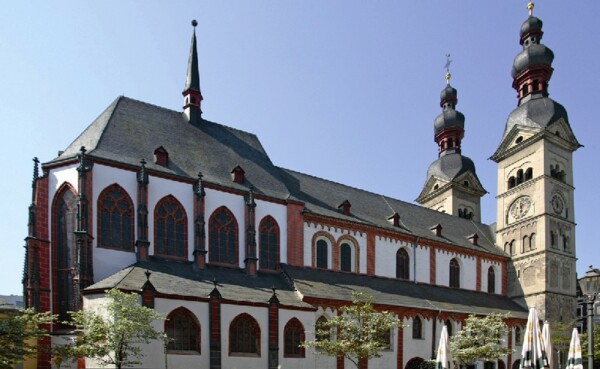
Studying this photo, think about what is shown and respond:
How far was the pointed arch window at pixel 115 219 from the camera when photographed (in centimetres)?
2878

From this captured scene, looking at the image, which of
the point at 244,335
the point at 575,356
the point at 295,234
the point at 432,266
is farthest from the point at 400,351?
the point at 575,356

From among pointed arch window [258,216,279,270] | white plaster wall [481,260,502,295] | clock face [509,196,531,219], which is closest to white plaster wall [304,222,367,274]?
pointed arch window [258,216,279,270]

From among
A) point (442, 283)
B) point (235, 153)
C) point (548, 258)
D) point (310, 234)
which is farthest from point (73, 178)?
point (548, 258)

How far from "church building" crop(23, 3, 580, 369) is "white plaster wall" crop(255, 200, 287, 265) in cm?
9

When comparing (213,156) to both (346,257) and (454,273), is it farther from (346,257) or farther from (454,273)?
(454,273)

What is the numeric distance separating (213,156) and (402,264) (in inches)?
616

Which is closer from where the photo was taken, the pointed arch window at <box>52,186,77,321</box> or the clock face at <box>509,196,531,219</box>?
the pointed arch window at <box>52,186,77,321</box>

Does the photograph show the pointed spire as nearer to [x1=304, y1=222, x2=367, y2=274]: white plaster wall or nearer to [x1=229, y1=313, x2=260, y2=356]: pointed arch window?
[x1=304, y1=222, x2=367, y2=274]: white plaster wall

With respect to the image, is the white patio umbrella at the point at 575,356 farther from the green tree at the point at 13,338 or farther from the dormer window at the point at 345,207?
the green tree at the point at 13,338

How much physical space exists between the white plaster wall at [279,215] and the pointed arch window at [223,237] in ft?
6.28

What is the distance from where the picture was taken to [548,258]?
151 feet

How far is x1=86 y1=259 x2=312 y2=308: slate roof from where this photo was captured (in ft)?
86.8

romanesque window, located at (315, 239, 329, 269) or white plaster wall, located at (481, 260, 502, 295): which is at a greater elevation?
romanesque window, located at (315, 239, 329, 269)

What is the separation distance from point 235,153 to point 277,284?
9185 mm
